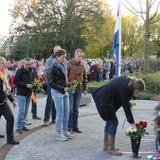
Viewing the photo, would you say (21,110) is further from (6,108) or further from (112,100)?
(112,100)

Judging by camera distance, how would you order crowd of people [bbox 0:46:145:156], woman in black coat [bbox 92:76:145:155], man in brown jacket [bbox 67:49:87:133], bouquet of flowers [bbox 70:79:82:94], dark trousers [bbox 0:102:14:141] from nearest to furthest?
woman in black coat [bbox 92:76:145:155]
crowd of people [bbox 0:46:145:156]
dark trousers [bbox 0:102:14:141]
bouquet of flowers [bbox 70:79:82:94]
man in brown jacket [bbox 67:49:87:133]

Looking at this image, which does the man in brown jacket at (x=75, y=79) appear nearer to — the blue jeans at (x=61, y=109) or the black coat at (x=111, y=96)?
the blue jeans at (x=61, y=109)

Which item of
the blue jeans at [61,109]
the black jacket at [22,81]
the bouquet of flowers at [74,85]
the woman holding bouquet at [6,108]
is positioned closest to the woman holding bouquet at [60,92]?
the blue jeans at [61,109]

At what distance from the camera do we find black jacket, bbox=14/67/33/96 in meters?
10.2

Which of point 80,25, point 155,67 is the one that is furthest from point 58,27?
point 155,67

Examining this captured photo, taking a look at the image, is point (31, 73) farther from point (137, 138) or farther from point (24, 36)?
point (24, 36)

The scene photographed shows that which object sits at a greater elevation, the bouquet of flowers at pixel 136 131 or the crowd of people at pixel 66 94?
the crowd of people at pixel 66 94

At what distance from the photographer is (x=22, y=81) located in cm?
1028

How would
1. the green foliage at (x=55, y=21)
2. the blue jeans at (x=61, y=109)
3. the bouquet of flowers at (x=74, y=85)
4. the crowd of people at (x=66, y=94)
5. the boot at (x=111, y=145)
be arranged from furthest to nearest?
the green foliage at (x=55, y=21), the bouquet of flowers at (x=74, y=85), the blue jeans at (x=61, y=109), the boot at (x=111, y=145), the crowd of people at (x=66, y=94)

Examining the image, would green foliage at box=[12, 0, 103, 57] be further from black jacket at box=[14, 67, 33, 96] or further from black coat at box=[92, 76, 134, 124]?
black coat at box=[92, 76, 134, 124]

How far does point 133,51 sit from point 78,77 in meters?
57.6

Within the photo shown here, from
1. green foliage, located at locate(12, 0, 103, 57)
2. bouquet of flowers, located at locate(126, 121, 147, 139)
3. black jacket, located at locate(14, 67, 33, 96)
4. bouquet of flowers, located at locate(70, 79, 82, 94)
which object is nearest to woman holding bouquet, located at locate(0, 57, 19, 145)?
black jacket, located at locate(14, 67, 33, 96)

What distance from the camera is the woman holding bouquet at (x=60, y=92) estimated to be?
9195 mm

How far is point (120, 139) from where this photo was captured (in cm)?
941
